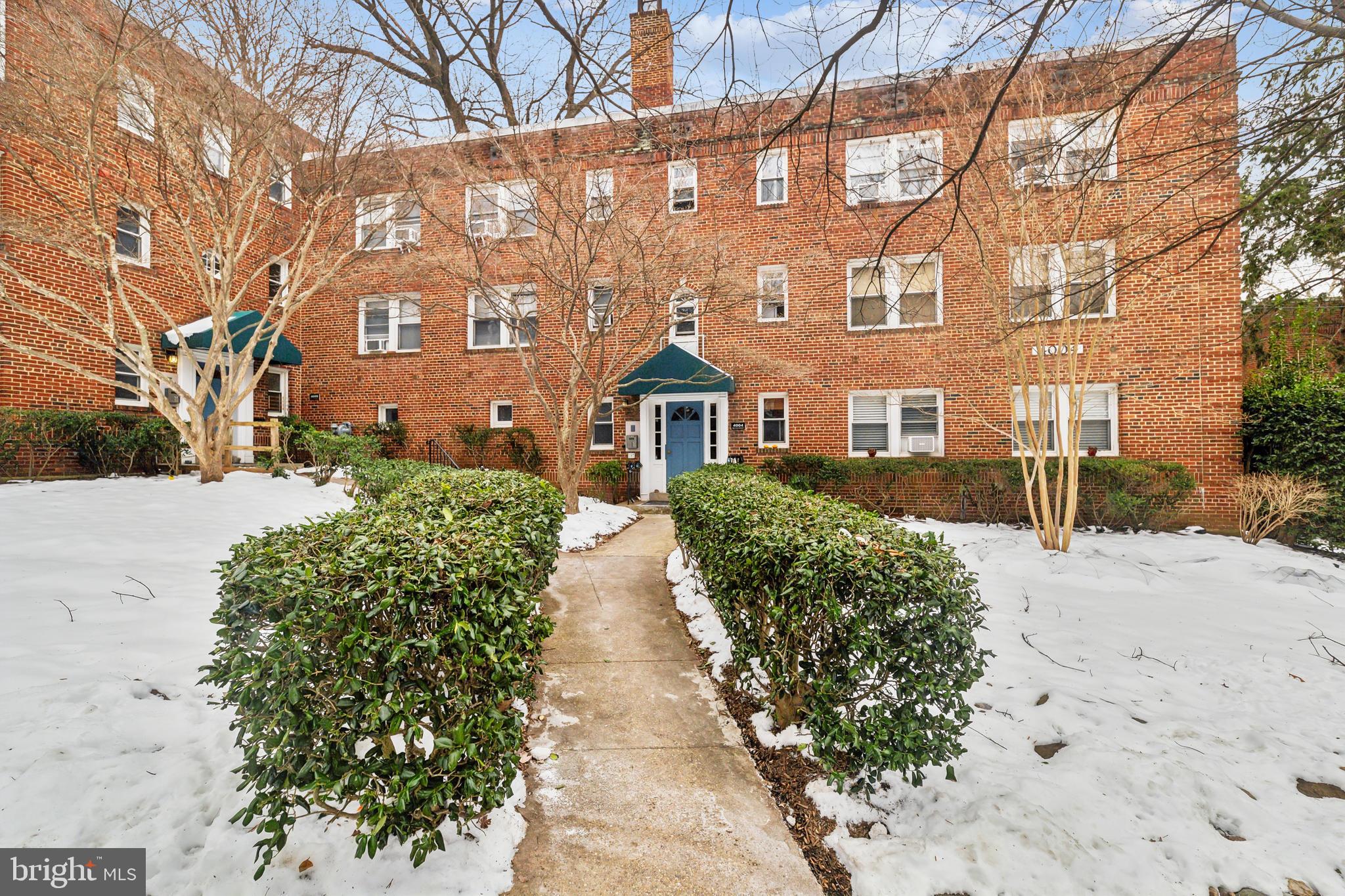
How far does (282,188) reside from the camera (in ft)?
39.4

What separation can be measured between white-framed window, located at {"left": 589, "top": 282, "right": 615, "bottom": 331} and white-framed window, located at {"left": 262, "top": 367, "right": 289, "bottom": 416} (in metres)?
7.90

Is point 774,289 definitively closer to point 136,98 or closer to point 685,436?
point 685,436

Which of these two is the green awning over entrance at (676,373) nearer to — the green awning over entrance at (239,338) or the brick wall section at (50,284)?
the green awning over entrance at (239,338)

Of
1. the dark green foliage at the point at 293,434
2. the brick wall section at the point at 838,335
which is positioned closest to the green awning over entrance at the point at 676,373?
the brick wall section at the point at 838,335

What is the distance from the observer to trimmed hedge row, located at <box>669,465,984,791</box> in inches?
101

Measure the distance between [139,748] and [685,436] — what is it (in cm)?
1045

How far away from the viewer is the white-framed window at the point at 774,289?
38.8ft

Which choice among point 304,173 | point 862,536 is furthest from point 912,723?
point 304,173

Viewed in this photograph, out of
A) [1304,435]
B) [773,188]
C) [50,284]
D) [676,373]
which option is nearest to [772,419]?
[676,373]

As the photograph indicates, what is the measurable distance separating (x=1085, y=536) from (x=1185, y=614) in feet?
12.5

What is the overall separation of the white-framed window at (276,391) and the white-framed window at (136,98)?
621cm

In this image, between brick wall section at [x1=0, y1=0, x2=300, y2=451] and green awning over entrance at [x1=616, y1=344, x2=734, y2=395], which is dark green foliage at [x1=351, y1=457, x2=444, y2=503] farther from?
green awning over entrance at [x1=616, y1=344, x2=734, y2=395]

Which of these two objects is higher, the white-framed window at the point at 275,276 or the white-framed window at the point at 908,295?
the white-framed window at the point at 275,276

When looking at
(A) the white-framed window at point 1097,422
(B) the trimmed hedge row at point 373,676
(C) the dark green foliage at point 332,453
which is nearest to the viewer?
(B) the trimmed hedge row at point 373,676
